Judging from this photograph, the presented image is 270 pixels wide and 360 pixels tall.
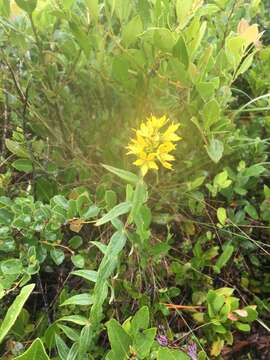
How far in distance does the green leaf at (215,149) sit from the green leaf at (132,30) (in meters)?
0.26

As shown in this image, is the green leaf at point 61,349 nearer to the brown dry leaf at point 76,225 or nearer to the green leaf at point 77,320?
the green leaf at point 77,320

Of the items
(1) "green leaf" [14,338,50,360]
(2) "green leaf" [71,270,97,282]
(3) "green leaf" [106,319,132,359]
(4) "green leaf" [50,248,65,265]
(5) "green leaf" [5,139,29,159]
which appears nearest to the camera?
(1) "green leaf" [14,338,50,360]

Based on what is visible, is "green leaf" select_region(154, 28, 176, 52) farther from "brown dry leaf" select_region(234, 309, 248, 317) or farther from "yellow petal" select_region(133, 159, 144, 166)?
"brown dry leaf" select_region(234, 309, 248, 317)

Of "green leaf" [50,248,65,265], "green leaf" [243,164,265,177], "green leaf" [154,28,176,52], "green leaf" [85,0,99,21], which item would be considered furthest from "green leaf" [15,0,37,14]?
"green leaf" [243,164,265,177]

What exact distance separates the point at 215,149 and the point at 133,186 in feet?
0.59

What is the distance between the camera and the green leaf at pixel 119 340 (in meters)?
0.72

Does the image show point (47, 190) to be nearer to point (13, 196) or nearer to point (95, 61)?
point (13, 196)

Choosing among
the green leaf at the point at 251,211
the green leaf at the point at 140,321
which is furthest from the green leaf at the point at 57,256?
the green leaf at the point at 251,211

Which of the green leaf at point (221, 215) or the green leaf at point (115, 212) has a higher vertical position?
the green leaf at point (115, 212)

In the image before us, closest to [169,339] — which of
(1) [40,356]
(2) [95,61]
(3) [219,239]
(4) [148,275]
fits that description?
(4) [148,275]

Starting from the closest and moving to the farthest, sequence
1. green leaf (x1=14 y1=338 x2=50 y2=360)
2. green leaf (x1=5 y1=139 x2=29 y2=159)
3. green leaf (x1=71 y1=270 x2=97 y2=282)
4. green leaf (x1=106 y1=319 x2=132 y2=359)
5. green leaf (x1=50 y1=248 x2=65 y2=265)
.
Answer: green leaf (x1=14 y1=338 x2=50 y2=360) → green leaf (x1=106 y1=319 x2=132 y2=359) → green leaf (x1=71 y1=270 x2=97 y2=282) → green leaf (x1=50 y1=248 x2=65 y2=265) → green leaf (x1=5 y1=139 x2=29 y2=159)

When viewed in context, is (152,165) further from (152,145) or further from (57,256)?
(57,256)

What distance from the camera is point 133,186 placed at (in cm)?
97

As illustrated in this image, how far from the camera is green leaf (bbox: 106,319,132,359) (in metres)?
0.72
